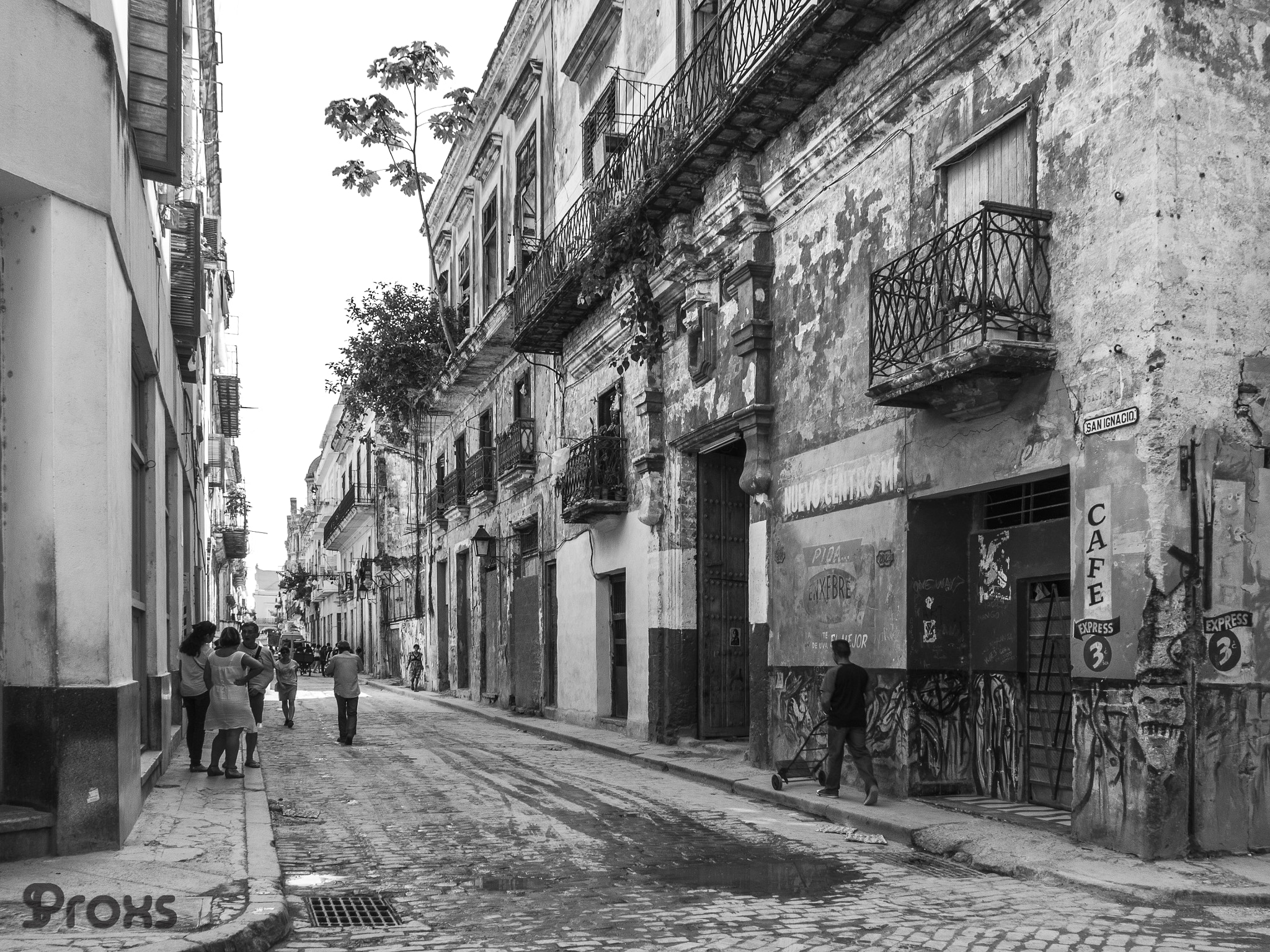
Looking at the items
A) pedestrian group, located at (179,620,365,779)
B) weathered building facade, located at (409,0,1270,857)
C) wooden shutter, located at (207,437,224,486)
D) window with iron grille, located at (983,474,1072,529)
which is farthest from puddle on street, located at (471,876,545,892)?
wooden shutter, located at (207,437,224,486)

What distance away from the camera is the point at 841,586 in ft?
40.0

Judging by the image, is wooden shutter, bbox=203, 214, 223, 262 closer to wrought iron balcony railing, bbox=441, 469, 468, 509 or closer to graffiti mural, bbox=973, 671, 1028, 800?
wrought iron balcony railing, bbox=441, 469, 468, 509

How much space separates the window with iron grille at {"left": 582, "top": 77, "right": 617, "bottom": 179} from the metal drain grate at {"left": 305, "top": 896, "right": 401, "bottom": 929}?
14.1 m

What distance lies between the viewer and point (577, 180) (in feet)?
69.4

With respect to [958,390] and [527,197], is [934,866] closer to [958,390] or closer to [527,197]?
[958,390]

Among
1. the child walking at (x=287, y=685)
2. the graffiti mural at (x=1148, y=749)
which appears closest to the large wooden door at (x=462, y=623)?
the child walking at (x=287, y=685)

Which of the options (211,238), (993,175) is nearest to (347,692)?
(993,175)

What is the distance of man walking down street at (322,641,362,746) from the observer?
53.9 feet

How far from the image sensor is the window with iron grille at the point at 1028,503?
9.95 meters

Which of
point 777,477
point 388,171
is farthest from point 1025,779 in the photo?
point 388,171

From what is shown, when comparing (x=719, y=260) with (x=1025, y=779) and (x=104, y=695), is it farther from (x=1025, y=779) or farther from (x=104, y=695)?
(x=104, y=695)

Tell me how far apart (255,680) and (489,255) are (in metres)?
15.0

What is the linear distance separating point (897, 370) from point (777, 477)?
10.8ft

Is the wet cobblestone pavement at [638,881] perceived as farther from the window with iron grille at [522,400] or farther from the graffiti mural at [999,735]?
the window with iron grille at [522,400]
